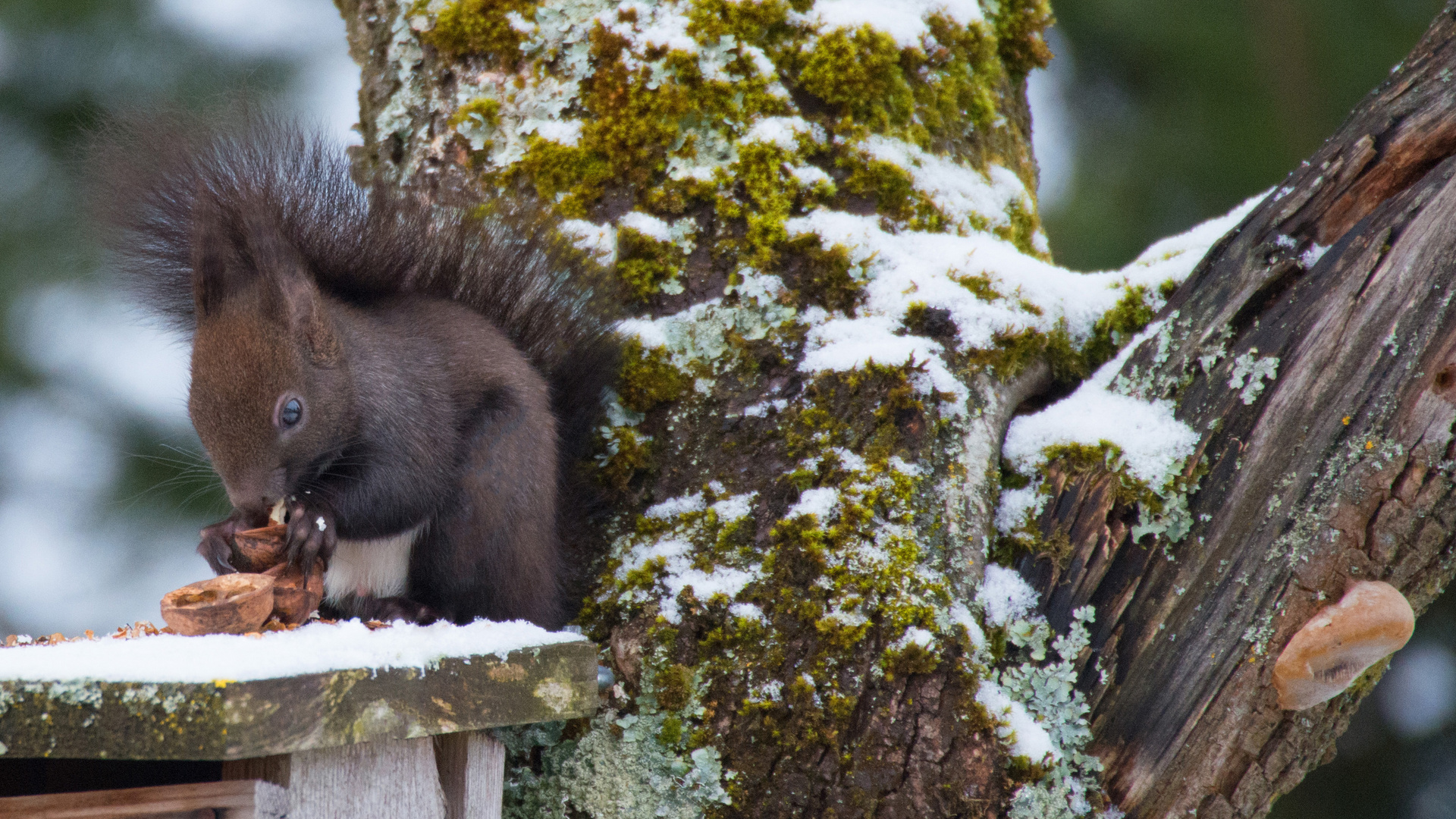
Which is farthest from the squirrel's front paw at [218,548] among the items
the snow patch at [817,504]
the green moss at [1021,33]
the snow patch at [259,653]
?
the green moss at [1021,33]

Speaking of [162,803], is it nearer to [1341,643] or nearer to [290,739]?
[290,739]

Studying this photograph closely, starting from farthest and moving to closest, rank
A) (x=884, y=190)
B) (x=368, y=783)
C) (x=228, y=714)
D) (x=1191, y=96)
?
(x=1191, y=96) < (x=884, y=190) < (x=368, y=783) < (x=228, y=714)

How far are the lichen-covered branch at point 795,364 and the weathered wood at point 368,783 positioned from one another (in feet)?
0.96

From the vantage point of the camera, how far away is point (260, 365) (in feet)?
4.26

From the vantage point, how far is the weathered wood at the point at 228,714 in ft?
2.71

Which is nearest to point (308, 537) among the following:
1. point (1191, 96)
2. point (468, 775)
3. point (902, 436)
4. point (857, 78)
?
point (468, 775)

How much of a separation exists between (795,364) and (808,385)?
0.13 feet

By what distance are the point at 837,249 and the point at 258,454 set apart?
2.53ft

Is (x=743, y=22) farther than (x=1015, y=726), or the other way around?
(x=743, y=22)

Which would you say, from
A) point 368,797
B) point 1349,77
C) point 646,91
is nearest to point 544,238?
point 646,91

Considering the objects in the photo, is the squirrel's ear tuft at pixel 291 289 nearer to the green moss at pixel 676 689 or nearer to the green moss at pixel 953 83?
the green moss at pixel 676 689

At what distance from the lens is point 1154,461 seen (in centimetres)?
128

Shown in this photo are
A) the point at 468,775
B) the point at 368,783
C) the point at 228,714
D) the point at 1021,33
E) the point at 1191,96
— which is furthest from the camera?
the point at 1191,96

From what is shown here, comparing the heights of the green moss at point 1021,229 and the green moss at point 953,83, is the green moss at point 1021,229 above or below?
below
